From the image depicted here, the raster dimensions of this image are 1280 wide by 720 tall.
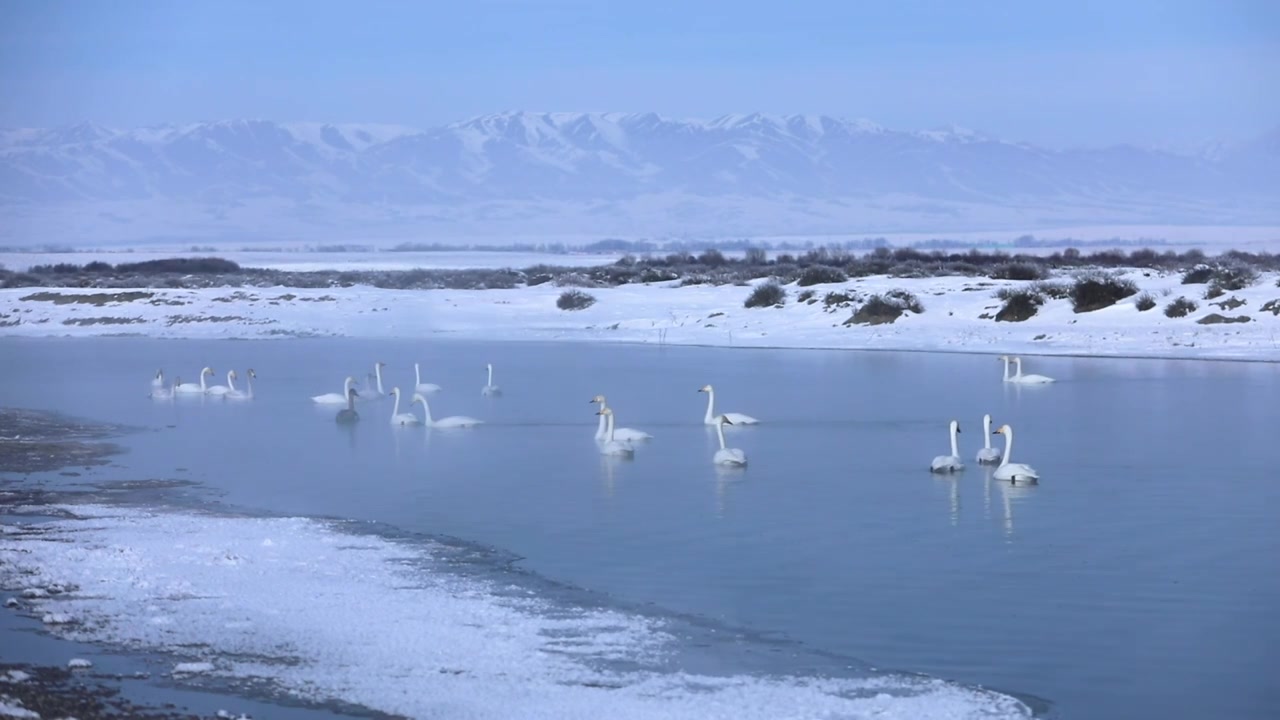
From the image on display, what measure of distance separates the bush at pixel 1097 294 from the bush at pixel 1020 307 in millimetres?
793

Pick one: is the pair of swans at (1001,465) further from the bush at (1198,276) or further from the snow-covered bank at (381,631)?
the bush at (1198,276)

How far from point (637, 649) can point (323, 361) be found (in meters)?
23.8

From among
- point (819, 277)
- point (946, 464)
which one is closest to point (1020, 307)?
point (819, 277)

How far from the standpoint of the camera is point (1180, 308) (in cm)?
3219

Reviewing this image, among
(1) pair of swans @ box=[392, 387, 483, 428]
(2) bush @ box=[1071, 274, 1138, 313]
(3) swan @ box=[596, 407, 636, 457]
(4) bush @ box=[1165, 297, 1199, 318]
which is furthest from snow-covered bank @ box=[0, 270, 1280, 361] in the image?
(3) swan @ box=[596, 407, 636, 457]

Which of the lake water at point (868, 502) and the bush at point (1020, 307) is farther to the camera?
the bush at point (1020, 307)

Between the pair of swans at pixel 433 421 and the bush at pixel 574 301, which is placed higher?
the bush at pixel 574 301

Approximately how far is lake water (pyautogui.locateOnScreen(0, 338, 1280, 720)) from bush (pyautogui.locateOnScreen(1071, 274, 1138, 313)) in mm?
8086

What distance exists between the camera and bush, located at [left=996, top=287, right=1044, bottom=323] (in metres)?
34.4

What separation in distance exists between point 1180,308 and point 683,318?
11.9 meters

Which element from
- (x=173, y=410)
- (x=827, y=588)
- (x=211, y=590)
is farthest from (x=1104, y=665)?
(x=173, y=410)

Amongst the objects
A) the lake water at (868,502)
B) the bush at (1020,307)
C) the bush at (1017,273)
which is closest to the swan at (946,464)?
the lake water at (868,502)

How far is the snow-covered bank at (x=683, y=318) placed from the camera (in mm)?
30969

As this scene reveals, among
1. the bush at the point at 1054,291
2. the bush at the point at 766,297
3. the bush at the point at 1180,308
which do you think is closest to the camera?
the bush at the point at 1180,308
